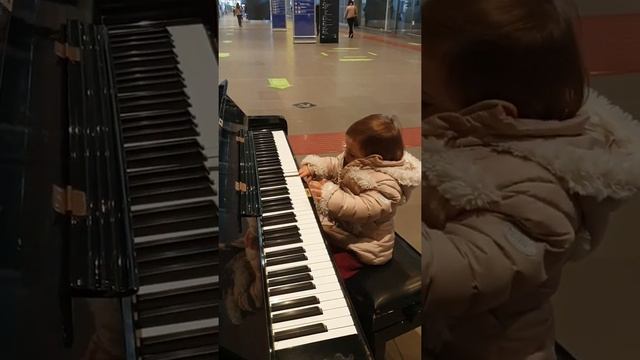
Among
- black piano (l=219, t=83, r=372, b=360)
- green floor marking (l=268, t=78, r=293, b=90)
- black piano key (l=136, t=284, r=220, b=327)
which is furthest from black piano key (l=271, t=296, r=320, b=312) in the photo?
green floor marking (l=268, t=78, r=293, b=90)

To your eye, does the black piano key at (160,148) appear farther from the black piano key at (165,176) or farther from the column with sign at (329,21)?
the column with sign at (329,21)

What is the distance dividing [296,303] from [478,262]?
0.33 m

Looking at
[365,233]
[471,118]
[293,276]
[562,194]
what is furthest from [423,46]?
[293,276]

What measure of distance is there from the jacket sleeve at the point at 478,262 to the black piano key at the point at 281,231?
42 cm

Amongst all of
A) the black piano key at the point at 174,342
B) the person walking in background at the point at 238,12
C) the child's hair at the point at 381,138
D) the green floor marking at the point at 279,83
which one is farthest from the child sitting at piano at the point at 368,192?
the green floor marking at the point at 279,83

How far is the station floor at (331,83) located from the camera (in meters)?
0.57

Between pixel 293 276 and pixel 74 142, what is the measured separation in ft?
1.50

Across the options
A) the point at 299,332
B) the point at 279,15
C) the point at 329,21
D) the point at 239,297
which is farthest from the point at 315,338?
the point at 279,15

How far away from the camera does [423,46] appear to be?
0.44 meters

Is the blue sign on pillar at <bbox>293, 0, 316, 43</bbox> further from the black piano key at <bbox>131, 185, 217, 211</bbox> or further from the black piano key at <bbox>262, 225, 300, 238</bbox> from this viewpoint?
the black piano key at <bbox>131, 185, 217, 211</bbox>

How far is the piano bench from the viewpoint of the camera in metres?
0.72

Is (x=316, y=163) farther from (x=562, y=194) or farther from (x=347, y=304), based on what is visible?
(x=562, y=194)

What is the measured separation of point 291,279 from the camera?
2.39ft

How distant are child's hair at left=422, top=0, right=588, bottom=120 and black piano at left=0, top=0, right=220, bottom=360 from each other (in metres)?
0.24
